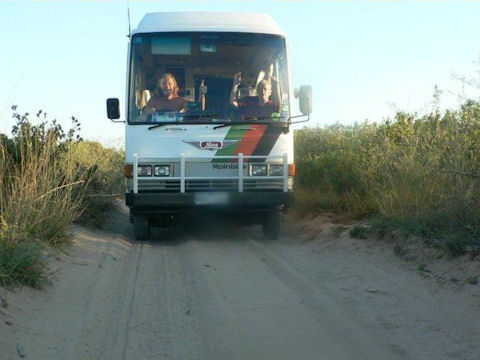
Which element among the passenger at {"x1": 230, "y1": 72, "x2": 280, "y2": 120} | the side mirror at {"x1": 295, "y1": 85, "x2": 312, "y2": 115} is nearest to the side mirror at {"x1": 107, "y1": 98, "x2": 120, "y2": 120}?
the passenger at {"x1": 230, "y1": 72, "x2": 280, "y2": 120}

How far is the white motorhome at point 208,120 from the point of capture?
10031 mm

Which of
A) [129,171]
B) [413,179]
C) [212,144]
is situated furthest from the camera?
[212,144]

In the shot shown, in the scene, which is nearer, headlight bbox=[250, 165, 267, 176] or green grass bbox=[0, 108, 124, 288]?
green grass bbox=[0, 108, 124, 288]

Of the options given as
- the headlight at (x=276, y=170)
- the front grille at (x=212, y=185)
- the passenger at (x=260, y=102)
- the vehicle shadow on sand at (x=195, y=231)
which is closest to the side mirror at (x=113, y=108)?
the front grille at (x=212, y=185)

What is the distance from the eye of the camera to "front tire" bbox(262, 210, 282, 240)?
1075 cm

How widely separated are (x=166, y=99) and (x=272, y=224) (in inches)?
106

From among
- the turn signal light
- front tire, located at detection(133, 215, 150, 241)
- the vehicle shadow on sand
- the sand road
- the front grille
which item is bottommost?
the sand road

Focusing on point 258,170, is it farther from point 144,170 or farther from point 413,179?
point 413,179

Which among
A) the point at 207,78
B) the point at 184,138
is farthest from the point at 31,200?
the point at 207,78

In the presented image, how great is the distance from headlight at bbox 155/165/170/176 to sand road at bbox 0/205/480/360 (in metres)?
1.33

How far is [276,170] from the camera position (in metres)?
10.3

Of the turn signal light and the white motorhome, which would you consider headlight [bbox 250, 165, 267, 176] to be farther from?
the turn signal light

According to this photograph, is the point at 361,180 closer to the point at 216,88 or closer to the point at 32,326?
the point at 216,88

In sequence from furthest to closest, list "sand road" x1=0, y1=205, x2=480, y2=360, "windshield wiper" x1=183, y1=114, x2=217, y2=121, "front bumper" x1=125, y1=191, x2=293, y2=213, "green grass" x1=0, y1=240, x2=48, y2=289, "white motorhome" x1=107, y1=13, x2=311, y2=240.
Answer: "windshield wiper" x1=183, y1=114, x2=217, y2=121, "white motorhome" x1=107, y1=13, x2=311, y2=240, "front bumper" x1=125, y1=191, x2=293, y2=213, "green grass" x1=0, y1=240, x2=48, y2=289, "sand road" x1=0, y1=205, x2=480, y2=360
